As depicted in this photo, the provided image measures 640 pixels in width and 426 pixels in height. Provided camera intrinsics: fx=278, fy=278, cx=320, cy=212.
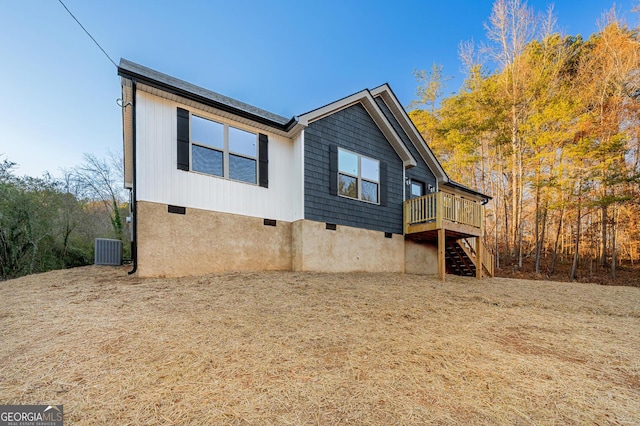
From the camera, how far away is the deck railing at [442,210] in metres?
8.72

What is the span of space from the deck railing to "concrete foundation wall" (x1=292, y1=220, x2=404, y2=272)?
103 cm

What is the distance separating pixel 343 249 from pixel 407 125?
5752 millimetres

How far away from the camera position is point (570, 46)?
1462 centimetres

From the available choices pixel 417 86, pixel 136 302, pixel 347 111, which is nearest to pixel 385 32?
pixel 417 86

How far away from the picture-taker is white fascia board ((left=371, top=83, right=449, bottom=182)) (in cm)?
1033

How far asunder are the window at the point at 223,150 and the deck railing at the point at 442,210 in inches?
221

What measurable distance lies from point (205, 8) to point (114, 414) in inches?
465

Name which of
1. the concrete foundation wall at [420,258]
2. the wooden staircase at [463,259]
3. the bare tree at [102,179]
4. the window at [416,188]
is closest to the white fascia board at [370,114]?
the window at [416,188]

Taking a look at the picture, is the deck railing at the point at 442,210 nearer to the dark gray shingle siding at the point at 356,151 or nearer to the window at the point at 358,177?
the dark gray shingle siding at the point at 356,151

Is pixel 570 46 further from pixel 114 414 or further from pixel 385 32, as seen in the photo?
pixel 114 414

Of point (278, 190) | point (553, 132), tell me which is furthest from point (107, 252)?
point (553, 132)

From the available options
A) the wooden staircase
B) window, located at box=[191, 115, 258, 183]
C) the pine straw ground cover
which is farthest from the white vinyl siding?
the wooden staircase

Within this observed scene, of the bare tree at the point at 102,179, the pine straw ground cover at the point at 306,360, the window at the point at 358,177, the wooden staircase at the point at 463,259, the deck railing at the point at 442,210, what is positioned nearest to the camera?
the pine straw ground cover at the point at 306,360

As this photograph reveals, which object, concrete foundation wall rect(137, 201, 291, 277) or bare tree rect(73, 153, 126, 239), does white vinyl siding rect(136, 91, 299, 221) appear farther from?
bare tree rect(73, 153, 126, 239)
